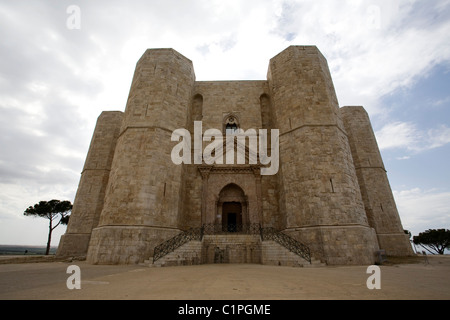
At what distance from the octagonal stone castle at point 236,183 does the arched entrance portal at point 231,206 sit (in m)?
0.08

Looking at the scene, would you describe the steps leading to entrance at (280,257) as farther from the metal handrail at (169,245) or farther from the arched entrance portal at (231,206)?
the arched entrance portal at (231,206)

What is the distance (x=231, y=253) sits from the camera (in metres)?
11.4

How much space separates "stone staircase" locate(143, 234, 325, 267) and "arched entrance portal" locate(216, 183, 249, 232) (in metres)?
3.37

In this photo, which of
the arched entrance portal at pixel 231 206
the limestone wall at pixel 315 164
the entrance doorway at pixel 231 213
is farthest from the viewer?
the entrance doorway at pixel 231 213

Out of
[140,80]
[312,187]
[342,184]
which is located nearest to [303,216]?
[312,187]

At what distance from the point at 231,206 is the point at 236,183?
2.04 meters

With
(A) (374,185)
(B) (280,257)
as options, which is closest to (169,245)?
(B) (280,257)

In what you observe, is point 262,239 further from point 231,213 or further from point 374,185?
point 374,185

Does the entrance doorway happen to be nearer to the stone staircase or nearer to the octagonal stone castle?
the octagonal stone castle

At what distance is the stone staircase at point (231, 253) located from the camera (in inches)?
389

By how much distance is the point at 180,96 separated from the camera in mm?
15422

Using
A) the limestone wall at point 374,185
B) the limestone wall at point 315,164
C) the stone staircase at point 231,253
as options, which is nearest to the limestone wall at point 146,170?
the stone staircase at point 231,253

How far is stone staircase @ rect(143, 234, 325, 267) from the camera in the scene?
988 cm
